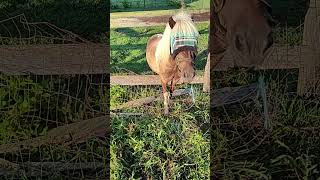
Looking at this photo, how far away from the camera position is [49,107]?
16.2 feet

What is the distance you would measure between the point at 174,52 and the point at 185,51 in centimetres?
9

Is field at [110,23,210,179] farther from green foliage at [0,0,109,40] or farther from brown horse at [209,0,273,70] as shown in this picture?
brown horse at [209,0,273,70]

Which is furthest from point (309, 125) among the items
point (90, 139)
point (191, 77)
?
point (90, 139)

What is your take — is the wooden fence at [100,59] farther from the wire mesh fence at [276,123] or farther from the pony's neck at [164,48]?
the pony's neck at [164,48]

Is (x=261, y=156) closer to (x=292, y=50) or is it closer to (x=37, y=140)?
(x=292, y=50)

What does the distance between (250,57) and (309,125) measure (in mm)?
767

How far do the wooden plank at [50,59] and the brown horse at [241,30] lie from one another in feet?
3.18

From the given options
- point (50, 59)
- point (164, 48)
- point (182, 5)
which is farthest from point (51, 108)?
point (182, 5)

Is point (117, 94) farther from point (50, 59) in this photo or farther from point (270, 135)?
point (270, 135)

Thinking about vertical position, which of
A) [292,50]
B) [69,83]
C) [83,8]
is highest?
[83,8]

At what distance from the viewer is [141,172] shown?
16.0ft

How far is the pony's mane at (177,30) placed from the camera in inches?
185

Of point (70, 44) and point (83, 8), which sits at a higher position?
point (83, 8)

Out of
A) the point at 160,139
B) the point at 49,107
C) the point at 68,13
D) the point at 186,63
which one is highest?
the point at 68,13
